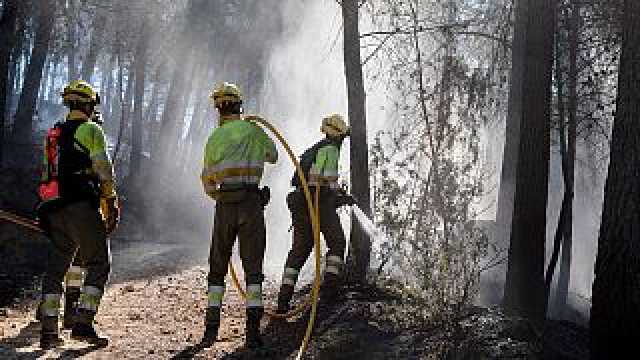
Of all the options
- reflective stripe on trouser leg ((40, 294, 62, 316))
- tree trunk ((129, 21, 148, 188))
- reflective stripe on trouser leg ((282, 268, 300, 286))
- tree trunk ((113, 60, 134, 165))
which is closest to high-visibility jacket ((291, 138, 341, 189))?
reflective stripe on trouser leg ((282, 268, 300, 286))

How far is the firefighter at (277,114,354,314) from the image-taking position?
7.41 m

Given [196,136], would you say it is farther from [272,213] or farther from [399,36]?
[399,36]

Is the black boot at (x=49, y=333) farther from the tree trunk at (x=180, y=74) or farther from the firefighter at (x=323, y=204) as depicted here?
the tree trunk at (x=180, y=74)

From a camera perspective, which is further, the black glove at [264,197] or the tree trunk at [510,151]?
the tree trunk at [510,151]

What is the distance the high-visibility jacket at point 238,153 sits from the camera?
6.25 m

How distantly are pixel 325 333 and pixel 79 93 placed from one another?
301 cm

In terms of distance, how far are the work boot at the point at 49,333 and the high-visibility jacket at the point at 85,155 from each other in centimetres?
113

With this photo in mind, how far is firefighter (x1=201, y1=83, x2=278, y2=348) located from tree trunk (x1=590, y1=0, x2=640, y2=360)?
278cm

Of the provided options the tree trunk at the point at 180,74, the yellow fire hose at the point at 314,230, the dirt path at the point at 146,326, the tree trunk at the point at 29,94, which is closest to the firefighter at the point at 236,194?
the yellow fire hose at the point at 314,230

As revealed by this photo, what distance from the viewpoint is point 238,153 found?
6.25 metres

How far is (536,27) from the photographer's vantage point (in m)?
7.05

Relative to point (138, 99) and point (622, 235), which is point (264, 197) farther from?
point (138, 99)

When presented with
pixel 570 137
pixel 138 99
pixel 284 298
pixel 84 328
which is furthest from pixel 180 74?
pixel 84 328

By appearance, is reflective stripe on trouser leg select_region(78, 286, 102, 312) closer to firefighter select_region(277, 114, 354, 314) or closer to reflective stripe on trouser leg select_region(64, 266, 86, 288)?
reflective stripe on trouser leg select_region(64, 266, 86, 288)
